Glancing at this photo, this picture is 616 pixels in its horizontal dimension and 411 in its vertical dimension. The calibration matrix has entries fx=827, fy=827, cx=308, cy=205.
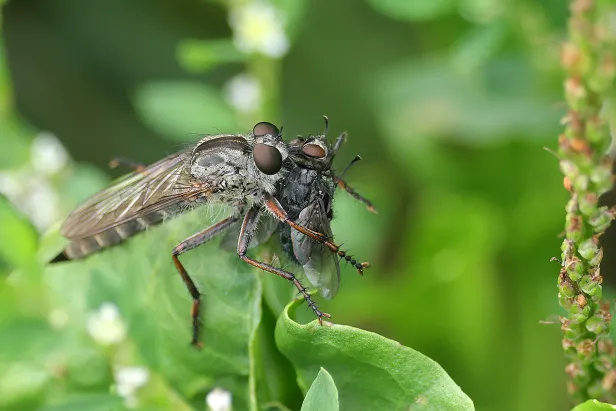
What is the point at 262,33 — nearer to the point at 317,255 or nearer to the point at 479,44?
the point at 479,44

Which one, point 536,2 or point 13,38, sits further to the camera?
point 13,38

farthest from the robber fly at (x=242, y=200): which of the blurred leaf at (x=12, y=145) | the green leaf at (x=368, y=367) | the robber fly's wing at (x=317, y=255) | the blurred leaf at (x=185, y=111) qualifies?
the blurred leaf at (x=12, y=145)

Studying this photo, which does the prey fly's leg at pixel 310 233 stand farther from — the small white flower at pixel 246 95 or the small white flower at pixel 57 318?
the small white flower at pixel 246 95

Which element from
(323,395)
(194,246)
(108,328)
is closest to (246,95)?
(194,246)

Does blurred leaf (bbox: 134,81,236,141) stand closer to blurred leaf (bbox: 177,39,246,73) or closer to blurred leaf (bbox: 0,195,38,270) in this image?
blurred leaf (bbox: 177,39,246,73)

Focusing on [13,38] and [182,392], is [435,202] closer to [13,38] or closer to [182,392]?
[182,392]

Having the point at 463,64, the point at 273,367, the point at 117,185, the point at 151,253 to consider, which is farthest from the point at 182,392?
the point at 463,64
